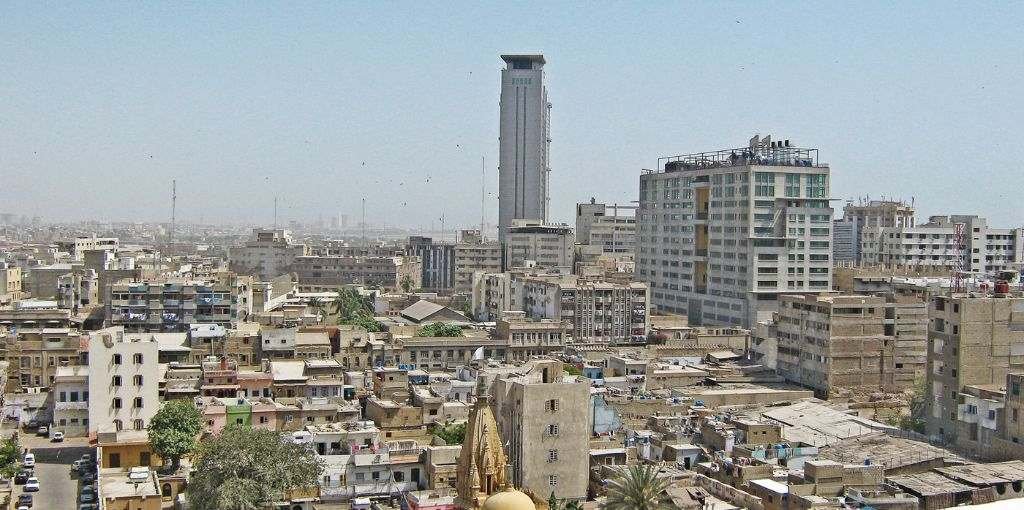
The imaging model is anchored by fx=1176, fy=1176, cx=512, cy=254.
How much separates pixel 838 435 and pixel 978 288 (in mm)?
8404

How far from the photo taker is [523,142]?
136750mm

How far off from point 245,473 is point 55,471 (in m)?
10.1

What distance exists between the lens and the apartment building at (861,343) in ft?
151

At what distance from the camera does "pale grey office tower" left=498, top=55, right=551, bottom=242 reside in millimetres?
134875

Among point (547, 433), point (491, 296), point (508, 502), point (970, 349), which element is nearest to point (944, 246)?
point (491, 296)

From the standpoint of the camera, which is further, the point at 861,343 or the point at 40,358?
the point at 861,343

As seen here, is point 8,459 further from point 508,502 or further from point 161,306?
point 161,306

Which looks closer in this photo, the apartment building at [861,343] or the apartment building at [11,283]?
the apartment building at [861,343]

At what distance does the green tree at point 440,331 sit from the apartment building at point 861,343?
16.9 meters

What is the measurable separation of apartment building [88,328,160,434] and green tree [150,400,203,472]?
154 inches

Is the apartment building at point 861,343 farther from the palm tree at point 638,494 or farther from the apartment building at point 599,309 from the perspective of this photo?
the palm tree at point 638,494

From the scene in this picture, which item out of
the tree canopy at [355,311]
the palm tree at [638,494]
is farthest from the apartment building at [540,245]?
the palm tree at [638,494]

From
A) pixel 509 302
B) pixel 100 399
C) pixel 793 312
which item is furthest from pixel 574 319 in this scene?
pixel 100 399

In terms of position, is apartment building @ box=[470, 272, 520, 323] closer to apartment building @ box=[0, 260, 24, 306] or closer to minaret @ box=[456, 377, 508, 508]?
apartment building @ box=[0, 260, 24, 306]
